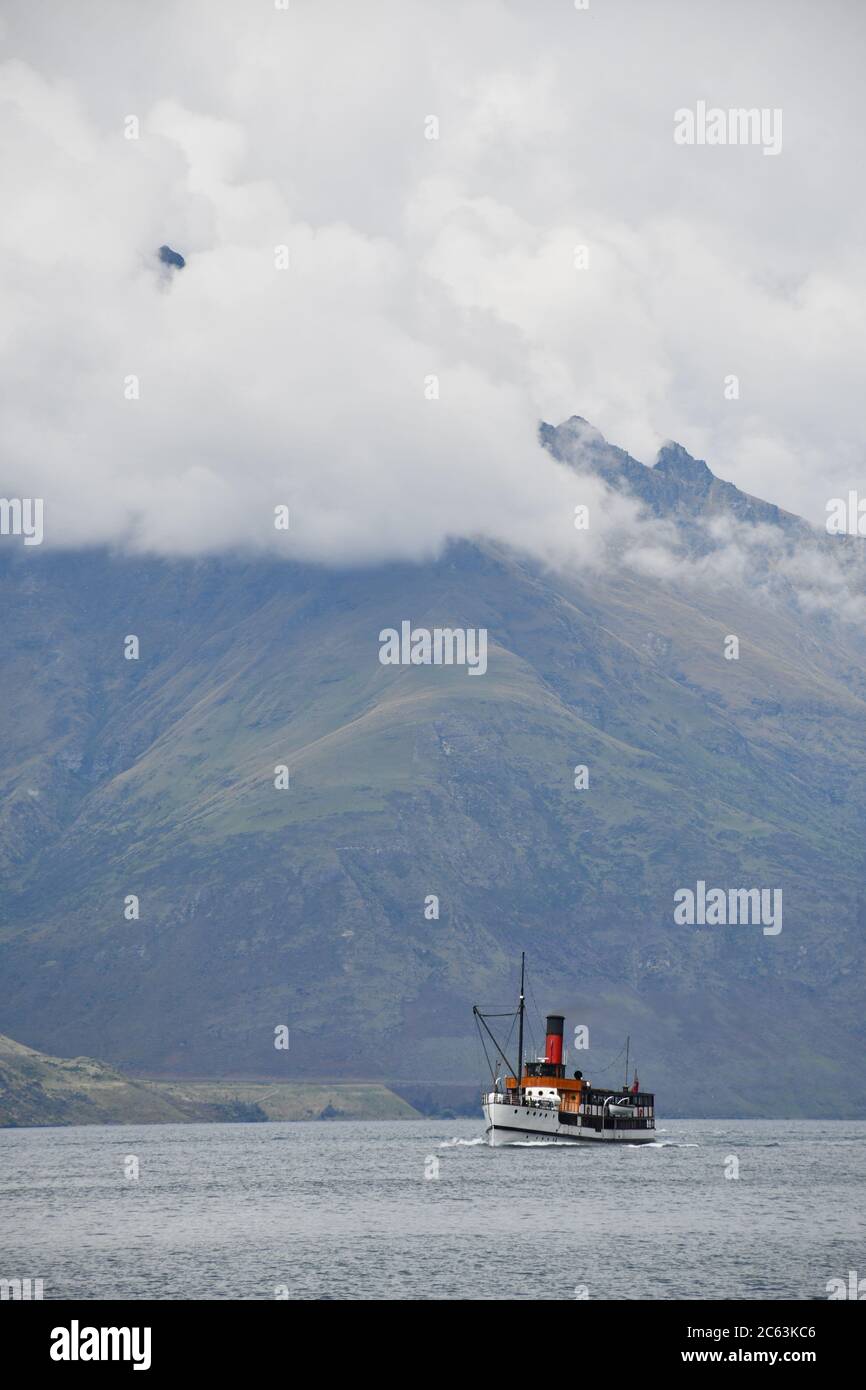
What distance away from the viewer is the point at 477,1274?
10806 cm

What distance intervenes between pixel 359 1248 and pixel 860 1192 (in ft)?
251

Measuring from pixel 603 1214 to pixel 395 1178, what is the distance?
54.4 meters

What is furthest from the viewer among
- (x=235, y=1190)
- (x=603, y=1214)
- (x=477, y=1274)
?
(x=235, y=1190)

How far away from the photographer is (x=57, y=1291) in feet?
330
